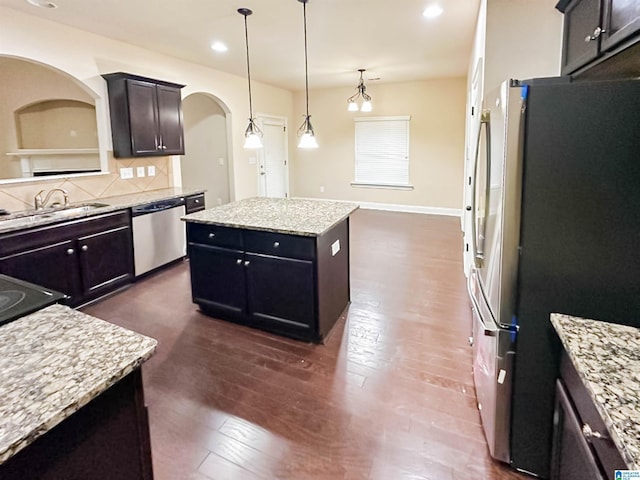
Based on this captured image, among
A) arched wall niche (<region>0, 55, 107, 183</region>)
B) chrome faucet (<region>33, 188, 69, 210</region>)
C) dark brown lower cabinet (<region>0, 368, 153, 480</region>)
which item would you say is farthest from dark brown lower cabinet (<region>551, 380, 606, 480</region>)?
arched wall niche (<region>0, 55, 107, 183</region>)

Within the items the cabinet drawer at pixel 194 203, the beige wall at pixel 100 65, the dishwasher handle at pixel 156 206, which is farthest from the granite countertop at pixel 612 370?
the beige wall at pixel 100 65

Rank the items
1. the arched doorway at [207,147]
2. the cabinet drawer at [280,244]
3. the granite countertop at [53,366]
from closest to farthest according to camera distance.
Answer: the granite countertop at [53,366] → the cabinet drawer at [280,244] → the arched doorway at [207,147]

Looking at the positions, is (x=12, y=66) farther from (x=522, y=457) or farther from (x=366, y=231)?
(x=522, y=457)

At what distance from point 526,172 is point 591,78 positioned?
Answer: 3.38 feet

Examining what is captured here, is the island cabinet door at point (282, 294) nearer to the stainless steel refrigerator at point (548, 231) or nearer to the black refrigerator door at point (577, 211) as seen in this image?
the stainless steel refrigerator at point (548, 231)

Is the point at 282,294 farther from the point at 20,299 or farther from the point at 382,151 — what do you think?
the point at 382,151

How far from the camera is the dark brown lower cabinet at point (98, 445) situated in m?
0.84

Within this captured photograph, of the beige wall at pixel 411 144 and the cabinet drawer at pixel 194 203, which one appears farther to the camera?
the beige wall at pixel 411 144

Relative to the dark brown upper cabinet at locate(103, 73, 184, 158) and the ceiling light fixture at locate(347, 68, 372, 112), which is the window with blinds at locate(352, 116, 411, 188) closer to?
the ceiling light fixture at locate(347, 68, 372, 112)

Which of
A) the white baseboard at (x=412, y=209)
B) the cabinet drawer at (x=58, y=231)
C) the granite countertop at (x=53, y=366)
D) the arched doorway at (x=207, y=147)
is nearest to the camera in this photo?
the granite countertop at (x=53, y=366)

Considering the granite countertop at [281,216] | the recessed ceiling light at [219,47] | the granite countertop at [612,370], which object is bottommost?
the granite countertop at [612,370]

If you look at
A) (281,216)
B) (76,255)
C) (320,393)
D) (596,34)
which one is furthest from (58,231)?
(596,34)

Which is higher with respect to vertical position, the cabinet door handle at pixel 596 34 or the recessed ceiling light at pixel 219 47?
the recessed ceiling light at pixel 219 47

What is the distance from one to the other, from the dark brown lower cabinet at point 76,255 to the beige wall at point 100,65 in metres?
0.70
